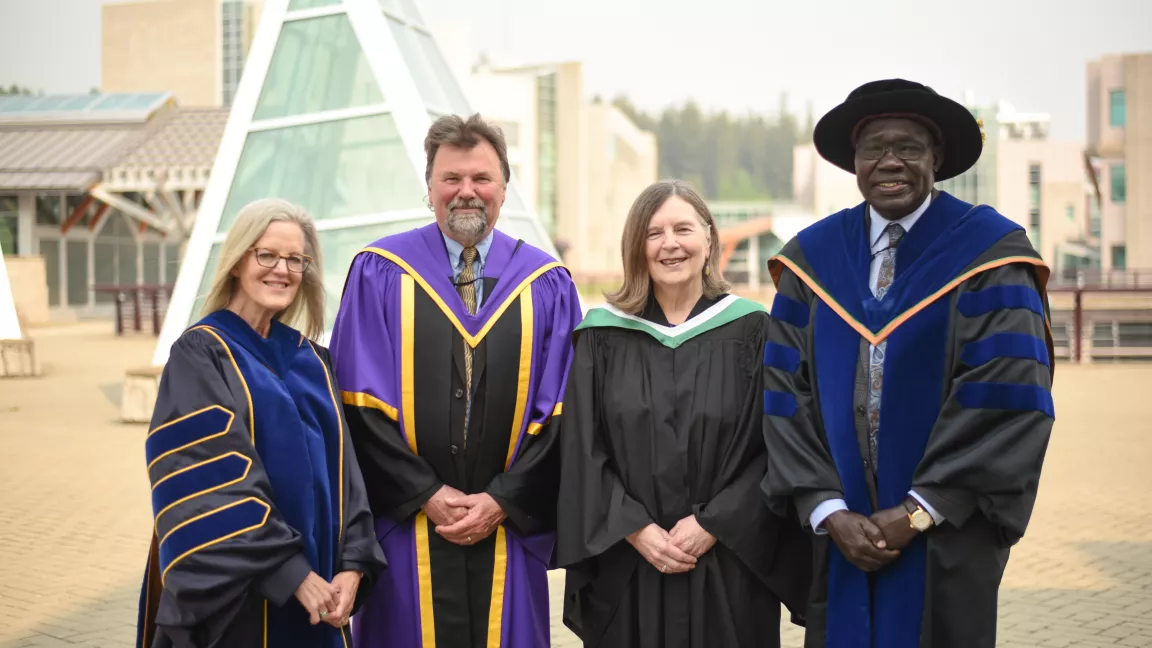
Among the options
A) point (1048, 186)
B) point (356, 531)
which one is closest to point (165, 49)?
point (356, 531)

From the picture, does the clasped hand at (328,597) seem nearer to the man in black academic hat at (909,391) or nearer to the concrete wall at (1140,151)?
the man in black academic hat at (909,391)

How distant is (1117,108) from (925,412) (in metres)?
41.3

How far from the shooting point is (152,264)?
87.6 ft

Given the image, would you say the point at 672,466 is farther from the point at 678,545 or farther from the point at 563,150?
the point at 563,150

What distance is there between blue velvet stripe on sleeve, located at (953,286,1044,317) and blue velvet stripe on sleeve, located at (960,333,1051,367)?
8cm

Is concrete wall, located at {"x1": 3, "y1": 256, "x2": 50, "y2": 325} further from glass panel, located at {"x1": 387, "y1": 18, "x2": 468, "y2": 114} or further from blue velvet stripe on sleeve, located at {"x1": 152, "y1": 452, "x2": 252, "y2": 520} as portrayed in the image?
blue velvet stripe on sleeve, located at {"x1": 152, "y1": 452, "x2": 252, "y2": 520}

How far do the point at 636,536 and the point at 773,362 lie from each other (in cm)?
67

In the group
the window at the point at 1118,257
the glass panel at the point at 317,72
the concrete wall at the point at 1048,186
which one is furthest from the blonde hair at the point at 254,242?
the concrete wall at the point at 1048,186

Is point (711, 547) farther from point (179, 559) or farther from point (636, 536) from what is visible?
point (179, 559)

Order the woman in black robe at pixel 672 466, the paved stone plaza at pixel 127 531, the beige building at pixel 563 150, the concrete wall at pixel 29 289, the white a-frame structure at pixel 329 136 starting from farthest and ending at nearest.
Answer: the beige building at pixel 563 150 → the concrete wall at pixel 29 289 → the white a-frame structure at pixel 329 136 → the paved stone plaza at pixel 127 531 → the woman in black robe at pixel 672 466

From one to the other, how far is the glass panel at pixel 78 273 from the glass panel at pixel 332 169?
1162 cm

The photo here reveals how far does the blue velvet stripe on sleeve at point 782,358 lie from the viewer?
3062 millimetres

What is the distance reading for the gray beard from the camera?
346 centimetres

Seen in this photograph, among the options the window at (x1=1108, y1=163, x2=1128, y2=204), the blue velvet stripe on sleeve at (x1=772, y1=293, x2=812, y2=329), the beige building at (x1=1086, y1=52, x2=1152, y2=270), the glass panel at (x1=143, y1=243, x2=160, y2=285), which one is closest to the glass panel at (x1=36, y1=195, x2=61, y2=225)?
the glass panel at (x1=143, y1=243, x2=160, y2=285)
